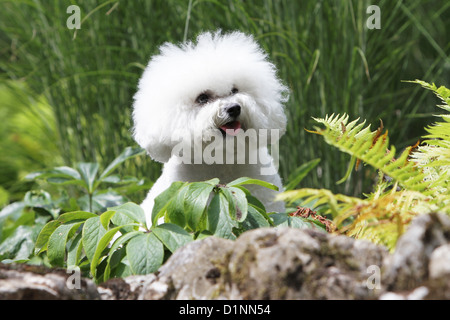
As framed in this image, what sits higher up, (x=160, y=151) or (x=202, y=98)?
(x=202, y=98)

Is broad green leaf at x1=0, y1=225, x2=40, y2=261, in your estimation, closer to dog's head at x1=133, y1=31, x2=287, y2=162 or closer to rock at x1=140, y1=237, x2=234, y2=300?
dog's head at x1=133, y1=31, x2=287, y2=162

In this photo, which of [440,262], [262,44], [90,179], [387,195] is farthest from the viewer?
[262,44]

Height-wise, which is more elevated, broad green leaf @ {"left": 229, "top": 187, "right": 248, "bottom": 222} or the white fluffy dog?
the white fluffy dog

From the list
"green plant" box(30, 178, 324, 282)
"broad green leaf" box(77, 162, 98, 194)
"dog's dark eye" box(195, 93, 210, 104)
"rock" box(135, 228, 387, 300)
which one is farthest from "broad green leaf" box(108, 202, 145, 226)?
"broad green leaf" box(77, 162, 98, 194)

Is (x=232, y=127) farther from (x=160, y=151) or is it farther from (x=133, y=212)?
(x=133, y=212)

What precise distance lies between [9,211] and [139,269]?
4.48 ft

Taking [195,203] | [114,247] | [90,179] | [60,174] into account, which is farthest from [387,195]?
[60,174]

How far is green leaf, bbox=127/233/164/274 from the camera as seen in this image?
47.3 inches

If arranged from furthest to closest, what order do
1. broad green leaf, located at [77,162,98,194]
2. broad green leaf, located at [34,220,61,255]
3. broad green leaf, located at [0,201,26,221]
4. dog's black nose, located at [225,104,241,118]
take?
1. broad green leaf, located at [0,201,26,221]
2. broad green leaf, located at [77,162,98,194]
3. dog's black nose, located at [225,104,241,118]
4. broad green leaf, located at [34,220,61,255]

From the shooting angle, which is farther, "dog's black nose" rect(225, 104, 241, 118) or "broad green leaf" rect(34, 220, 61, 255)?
"dog's black nose" rect(225, 104, 241, 118)

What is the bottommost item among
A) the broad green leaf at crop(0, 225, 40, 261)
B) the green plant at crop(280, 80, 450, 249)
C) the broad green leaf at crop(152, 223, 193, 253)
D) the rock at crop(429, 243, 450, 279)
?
the broad green leaf at crop(0, 225, 40, 261)

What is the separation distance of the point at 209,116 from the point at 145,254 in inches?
33.0

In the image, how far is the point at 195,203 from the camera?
4.22 ft
